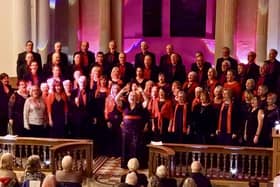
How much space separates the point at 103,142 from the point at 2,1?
4.85 m

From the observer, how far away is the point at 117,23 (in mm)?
17891

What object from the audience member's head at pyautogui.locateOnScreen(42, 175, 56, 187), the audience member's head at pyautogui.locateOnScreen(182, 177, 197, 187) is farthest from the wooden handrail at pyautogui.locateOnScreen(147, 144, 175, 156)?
the audience member's head at pyautogui.locateOnScreen(42, 175, 56, 187)

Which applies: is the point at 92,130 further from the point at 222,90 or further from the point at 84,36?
the point at 84,36

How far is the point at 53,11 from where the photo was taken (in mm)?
17578

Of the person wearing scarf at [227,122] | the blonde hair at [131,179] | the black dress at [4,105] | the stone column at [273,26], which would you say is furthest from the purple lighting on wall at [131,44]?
the blonde hair at [131,179]

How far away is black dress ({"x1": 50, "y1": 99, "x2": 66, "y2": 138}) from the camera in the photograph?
43.2 feet

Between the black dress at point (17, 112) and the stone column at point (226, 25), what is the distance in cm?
578

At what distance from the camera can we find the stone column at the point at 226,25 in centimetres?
1706

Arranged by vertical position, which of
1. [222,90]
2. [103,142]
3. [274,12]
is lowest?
[103,142]

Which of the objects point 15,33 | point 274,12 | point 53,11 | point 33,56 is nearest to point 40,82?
point 33,56

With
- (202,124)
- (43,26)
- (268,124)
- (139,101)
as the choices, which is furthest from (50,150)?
(43,26)

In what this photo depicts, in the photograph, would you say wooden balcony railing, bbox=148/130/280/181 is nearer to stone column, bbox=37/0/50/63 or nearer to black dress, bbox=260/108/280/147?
black dress, bbox=260/108/280/147

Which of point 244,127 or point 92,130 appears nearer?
point 244,127

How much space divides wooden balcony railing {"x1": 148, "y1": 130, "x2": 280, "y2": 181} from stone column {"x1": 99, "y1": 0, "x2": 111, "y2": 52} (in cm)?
606
